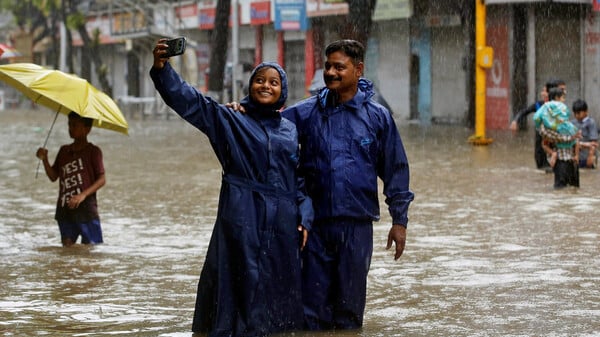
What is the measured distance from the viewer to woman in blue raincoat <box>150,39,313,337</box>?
20.1 ft

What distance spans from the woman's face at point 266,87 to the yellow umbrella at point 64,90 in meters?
3.79

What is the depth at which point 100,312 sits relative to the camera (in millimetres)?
7469

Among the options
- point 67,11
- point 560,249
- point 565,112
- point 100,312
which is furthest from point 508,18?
point 67,11

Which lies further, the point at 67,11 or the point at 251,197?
the point at 67,11

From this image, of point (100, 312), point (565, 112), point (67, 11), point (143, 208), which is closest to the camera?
point (100, 312)

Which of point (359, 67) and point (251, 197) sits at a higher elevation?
point (359, 67)

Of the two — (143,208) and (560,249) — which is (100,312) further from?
(143,208)

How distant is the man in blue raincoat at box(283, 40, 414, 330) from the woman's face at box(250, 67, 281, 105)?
0.29 m

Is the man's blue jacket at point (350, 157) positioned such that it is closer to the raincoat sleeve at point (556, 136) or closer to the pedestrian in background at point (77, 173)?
the pedestrian in background at point (77, 173)

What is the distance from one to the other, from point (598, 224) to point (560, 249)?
1690 millimetres

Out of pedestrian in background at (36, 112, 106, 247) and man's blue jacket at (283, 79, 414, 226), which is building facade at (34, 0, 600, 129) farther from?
man's blue jacket at (283, 79, 414, 226)

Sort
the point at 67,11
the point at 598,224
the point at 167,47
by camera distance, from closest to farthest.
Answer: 1. the point at 167,47
2. the point at 598,224
3. the point at 67,11

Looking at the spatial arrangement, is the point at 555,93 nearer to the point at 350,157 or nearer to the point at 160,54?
the point at 350,157

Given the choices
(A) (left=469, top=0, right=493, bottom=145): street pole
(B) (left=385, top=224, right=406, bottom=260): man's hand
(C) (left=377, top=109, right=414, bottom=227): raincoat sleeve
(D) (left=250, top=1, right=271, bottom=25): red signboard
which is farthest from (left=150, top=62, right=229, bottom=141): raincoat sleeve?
(D) (left=250, top=1, right=271, bottom=25): red signboard
